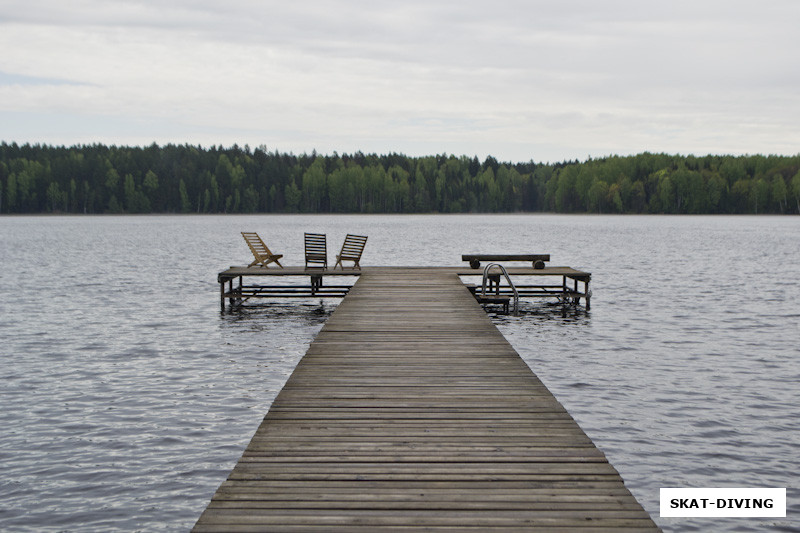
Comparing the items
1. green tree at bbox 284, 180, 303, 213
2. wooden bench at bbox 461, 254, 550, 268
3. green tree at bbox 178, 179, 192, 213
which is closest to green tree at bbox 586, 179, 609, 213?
green tree at bbox 284, 180, 303, 213

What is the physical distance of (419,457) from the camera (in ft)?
16.9

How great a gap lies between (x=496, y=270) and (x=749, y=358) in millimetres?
6782

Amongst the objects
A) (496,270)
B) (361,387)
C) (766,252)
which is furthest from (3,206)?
(361,387)

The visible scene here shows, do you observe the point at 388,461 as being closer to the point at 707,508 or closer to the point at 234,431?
the point at 707,508

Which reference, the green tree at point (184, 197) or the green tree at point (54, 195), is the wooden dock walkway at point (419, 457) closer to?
the green tree at point (184, 197)

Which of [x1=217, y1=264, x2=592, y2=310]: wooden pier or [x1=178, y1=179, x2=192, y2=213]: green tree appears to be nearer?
[x1=217, y1=264, x2=592, y2=310]: wooden pier

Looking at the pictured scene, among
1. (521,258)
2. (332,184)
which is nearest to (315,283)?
(521,258)

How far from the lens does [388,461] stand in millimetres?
5066

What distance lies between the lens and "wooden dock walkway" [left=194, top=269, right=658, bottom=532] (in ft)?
13.8

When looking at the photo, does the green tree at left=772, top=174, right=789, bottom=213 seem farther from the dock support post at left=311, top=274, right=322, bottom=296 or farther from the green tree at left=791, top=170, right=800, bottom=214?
the dock support post at left=311, top=274, right=322, bottom=296

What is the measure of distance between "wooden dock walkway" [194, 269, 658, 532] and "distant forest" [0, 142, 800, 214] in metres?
137

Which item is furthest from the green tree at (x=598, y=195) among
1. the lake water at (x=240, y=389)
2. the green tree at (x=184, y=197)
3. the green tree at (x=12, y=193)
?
the lake water at (x=240, y=389)

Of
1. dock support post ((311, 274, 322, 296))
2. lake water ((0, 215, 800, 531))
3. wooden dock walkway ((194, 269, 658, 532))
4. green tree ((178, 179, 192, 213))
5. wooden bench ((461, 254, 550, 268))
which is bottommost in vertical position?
lake water ((0, 215, 800, 531))

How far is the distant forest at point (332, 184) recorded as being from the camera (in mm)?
139125
